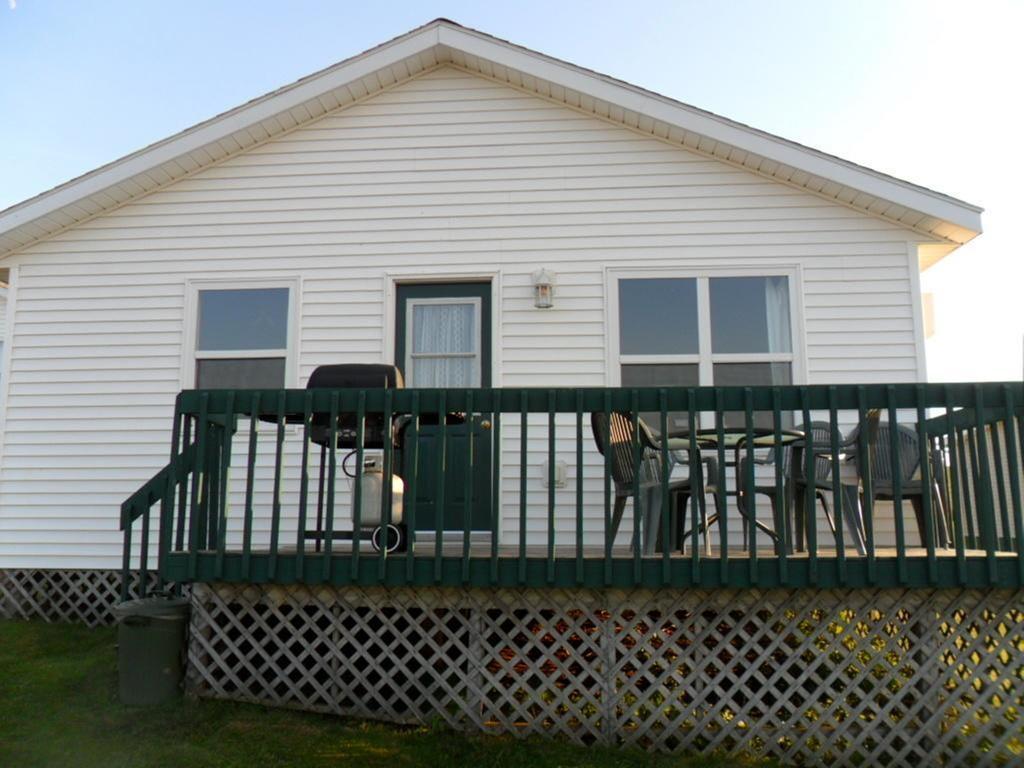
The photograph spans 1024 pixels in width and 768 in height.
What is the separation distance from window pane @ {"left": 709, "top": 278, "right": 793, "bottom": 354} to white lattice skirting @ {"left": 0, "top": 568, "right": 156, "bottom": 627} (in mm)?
5021

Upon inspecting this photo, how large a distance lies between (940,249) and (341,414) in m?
5.10

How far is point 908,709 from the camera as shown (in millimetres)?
4363

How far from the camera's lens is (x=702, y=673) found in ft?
14.6

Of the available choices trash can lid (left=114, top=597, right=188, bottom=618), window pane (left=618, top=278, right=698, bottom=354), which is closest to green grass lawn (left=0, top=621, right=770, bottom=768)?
trash can lid (left=114, top=597, right=188, bottom=618)

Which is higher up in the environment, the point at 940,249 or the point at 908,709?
the point at 940,249

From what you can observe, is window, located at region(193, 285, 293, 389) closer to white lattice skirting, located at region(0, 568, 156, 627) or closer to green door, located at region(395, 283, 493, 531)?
green door, located at region(395, 283, 493, 531)

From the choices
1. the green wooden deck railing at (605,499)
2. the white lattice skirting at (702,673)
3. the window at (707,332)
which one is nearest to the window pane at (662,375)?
the window at (707,332)

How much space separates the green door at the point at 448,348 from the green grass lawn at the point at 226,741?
2.64 m

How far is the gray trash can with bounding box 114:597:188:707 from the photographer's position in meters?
4.66

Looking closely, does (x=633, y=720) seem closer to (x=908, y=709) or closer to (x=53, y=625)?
(x=908, y=709)

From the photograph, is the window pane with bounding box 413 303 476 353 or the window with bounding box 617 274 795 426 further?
the window pane with bounding box 413 303 476 353

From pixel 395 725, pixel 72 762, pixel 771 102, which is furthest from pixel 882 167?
pixel 72 762

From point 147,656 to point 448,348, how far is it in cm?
337

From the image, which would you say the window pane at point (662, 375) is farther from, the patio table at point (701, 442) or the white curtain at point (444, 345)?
the patio table at point (701, 442)
